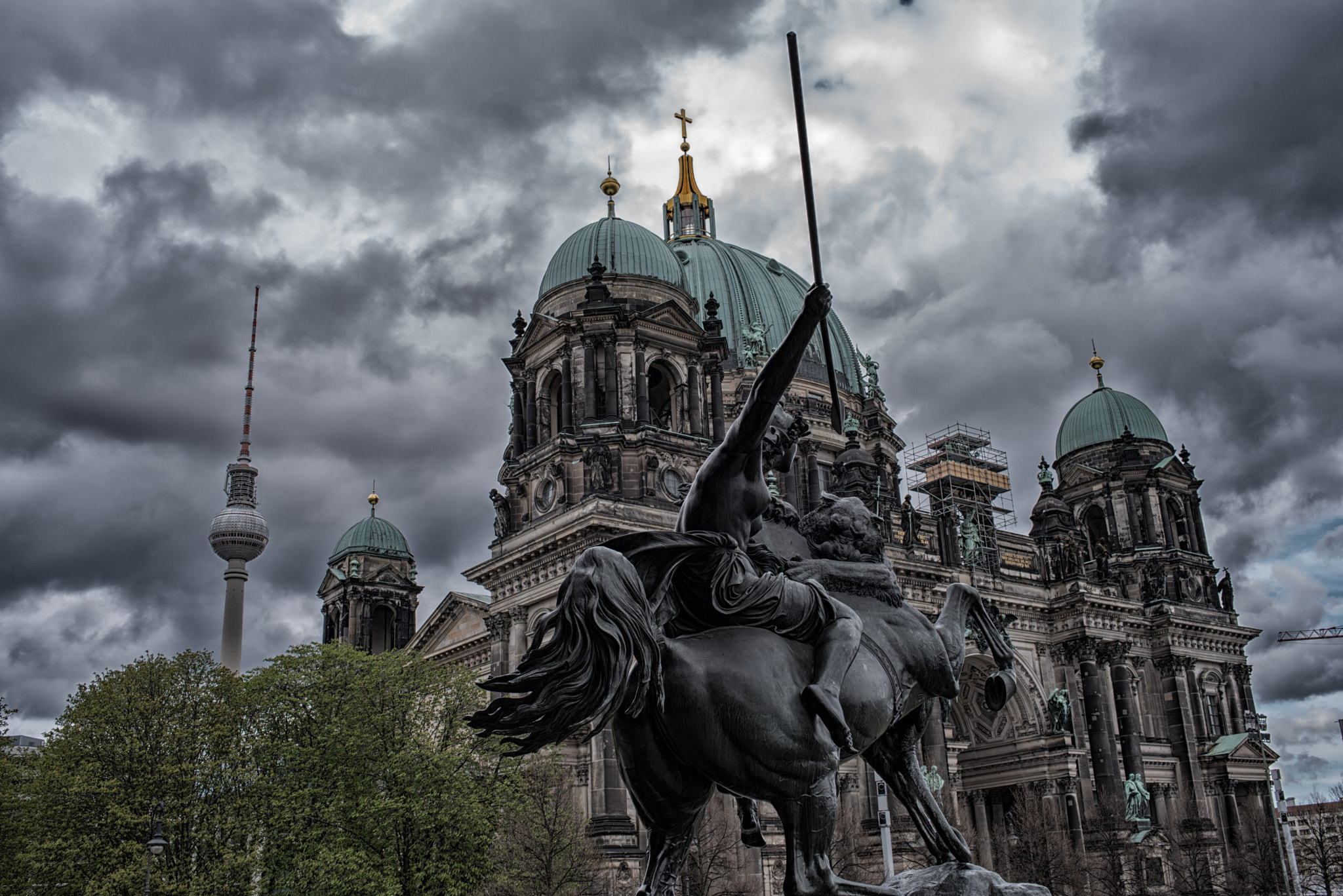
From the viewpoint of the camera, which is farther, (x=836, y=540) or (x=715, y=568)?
(x=836, y=540)

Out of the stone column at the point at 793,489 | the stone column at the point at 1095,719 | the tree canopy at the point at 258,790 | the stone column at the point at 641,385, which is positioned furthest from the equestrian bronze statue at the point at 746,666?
the stone column at the point at 1095,719

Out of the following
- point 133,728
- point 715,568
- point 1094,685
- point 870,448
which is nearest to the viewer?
point 715,568

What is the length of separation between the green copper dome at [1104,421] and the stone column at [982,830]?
29.5 metres

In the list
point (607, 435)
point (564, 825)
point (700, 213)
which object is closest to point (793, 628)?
point (564, 825)

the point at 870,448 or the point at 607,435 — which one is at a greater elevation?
the point at 870,448

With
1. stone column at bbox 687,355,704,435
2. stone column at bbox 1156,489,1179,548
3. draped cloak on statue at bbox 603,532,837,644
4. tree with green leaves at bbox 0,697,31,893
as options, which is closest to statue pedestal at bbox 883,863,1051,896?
draped cloak on statue at bbox 603,532,837,644

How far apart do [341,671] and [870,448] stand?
40.4 m

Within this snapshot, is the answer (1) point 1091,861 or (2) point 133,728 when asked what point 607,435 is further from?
(1) point 1091,861

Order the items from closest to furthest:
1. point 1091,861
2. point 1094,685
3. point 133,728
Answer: point 133,728 → point 1091,861 → point 1094,685

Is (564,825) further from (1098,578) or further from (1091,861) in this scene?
(1098,578)

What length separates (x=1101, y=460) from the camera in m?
82.1

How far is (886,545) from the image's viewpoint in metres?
35.7

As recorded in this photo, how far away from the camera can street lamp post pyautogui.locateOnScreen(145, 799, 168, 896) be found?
97.9 feet

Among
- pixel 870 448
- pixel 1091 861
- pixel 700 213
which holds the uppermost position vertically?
pixel 700 213
